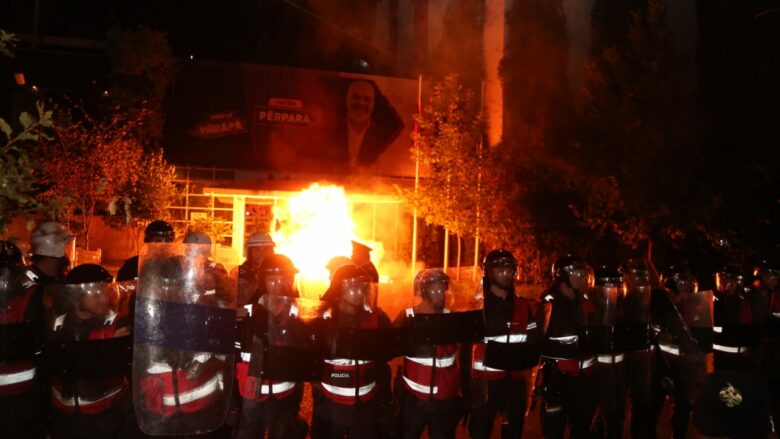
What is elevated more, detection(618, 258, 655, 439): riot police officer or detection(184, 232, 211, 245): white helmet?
detection(184, 232, 211, 245): white helmet

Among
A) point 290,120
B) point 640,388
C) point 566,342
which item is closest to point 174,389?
point 566,342

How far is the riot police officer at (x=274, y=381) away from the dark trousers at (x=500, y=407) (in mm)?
1462

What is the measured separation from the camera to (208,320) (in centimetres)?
430

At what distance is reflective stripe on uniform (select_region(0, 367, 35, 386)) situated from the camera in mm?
4656

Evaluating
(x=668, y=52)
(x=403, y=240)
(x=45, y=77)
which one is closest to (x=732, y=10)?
(x=668, y=52)

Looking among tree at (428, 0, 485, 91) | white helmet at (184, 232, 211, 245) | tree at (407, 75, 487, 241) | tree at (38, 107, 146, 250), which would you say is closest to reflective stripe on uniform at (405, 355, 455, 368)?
white helmet at (184, 232, 211, 245)

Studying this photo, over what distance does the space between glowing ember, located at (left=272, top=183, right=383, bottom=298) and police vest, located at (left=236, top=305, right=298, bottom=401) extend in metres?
13.6

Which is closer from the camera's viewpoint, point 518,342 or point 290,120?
point 518,342

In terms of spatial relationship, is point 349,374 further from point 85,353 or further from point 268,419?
point 85,353

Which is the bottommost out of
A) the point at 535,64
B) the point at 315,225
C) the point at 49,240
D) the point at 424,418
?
the point at 424,418

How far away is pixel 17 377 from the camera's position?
469 centimetres

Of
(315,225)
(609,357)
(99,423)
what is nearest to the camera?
(99,423)

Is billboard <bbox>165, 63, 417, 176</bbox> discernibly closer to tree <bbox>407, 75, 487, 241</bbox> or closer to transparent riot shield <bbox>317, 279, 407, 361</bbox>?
tree <bbox>407, 75, 487, 241</bbox>

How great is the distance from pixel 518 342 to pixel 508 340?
88 millimetres
